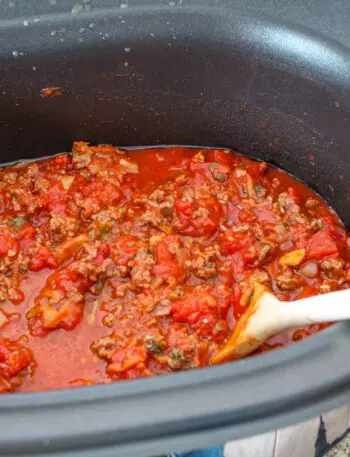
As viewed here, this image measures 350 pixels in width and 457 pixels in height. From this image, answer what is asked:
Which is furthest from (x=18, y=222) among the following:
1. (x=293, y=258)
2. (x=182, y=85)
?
(x=293, y=258)

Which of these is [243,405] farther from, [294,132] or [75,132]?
[75,132]

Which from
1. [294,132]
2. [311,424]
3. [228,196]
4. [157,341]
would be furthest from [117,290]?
[294,132]

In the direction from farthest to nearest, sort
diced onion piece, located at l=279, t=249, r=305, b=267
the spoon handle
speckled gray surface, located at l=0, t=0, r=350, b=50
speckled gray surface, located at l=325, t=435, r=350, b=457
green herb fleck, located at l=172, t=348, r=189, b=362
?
speckled gray surface, located at l=0, t=0, r=350, b=50 → speckled gray surface, located at l=325, t=435, r=350, b=457 → diced onion piece, located at l=279, t=249, r=305, b=267 → green herb fleck, located at l=172, t=348, r=189, b=362 → the spoon handle

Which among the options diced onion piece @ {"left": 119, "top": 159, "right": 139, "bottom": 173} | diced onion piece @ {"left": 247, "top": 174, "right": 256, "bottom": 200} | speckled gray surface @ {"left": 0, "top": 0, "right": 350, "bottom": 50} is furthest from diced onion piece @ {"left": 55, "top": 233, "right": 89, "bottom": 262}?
speckled gray surface @ {"left": 0, "top": 0, "right": 350, "bottom": 50}

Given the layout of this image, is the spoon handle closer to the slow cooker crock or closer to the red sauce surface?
the red sauce surface

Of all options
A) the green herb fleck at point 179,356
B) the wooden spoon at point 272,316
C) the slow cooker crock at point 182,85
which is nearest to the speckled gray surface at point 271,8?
the slow cooker crock at point 182,85

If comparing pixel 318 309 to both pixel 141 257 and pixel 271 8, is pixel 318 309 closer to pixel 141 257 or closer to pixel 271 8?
pixel 141 257

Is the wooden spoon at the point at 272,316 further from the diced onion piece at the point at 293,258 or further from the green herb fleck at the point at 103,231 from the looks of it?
the green herb fleck at the point at 103,231
